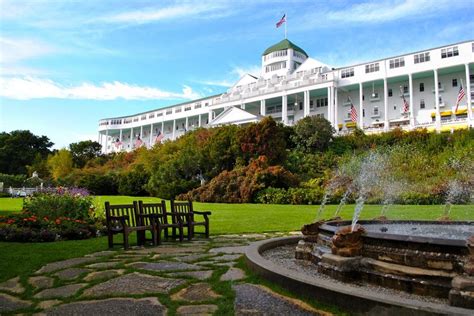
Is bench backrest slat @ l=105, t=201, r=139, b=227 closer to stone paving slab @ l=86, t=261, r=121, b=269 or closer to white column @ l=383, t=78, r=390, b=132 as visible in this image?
stone paving slab @ l=86, t=261, r=121, b=269

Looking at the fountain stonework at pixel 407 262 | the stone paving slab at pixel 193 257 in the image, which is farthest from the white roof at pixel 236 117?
the fountain stonework at pixel 407 262

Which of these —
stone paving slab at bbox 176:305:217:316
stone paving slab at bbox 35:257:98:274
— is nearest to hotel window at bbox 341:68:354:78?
stone paving slab at bbox 35:257:98:274

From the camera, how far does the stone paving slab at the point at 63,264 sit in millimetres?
6510

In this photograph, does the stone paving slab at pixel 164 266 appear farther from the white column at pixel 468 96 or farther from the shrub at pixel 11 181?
the shrub at pixel 11 181

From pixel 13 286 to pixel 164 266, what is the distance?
2.23 m

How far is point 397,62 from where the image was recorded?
4938cm

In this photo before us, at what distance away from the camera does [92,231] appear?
11.2m

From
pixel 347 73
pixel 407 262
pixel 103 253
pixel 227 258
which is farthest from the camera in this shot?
pixel 347 73

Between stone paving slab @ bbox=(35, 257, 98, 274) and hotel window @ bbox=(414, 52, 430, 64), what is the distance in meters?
49.2

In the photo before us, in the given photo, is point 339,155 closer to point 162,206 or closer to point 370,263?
point 162,206

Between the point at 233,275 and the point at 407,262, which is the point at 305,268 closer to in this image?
the point at 233,275

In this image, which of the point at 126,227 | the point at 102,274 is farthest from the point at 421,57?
the point at 102,274

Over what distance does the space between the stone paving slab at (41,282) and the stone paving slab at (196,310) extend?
7.58 feet

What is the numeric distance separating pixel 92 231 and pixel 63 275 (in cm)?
535
